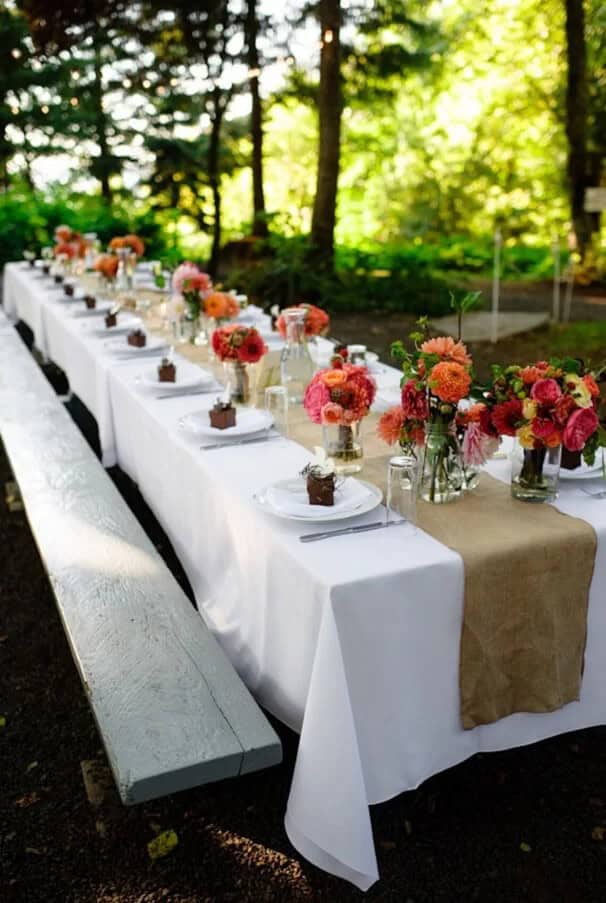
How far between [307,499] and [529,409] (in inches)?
22.7

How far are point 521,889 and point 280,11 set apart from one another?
1248 centimetres

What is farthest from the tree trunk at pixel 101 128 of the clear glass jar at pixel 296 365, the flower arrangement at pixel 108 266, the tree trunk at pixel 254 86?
the clear glass jar at pixel 296 365

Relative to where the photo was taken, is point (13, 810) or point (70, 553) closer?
point (13, 810)

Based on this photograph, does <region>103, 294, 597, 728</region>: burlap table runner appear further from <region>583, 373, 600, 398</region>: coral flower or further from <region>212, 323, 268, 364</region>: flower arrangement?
<region>212, 323, 268, 364</region>: flower arrangement

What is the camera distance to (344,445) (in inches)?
99.3

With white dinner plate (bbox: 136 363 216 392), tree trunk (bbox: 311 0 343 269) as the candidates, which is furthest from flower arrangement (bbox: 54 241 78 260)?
tree trunk (bbox: 311 0 343 269)

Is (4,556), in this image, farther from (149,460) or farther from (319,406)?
(319,406)

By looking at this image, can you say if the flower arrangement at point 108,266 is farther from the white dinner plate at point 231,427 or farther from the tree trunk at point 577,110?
the tree trunk at point 577,110

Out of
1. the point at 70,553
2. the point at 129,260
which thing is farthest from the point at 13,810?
the point at 129,260

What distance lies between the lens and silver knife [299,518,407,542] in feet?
6.75

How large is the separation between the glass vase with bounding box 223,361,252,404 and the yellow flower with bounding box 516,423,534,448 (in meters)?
1.34

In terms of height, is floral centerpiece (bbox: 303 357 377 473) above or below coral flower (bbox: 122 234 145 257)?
below

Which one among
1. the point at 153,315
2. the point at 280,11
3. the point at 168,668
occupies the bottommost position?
the point at 168,668

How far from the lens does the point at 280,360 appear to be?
3.35 m
